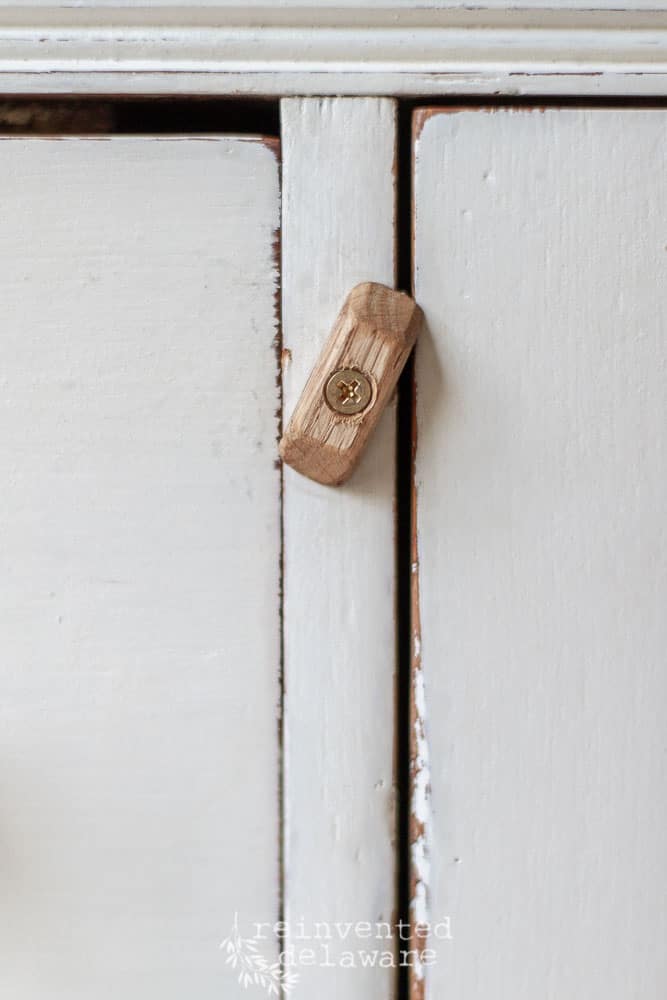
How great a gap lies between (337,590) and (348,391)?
0.08 m

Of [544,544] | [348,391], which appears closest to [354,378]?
[348,391]

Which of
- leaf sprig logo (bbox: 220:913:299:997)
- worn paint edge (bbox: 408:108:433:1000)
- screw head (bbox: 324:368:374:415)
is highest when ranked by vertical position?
screw head (bbox: 324:368:374:415)

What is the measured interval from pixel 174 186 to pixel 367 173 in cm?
8

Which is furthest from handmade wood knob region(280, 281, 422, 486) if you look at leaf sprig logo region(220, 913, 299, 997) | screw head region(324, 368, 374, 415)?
leaf sprig logo region(220, 913, 299, 997)

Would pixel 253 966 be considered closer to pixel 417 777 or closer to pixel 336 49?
pixel 417 777

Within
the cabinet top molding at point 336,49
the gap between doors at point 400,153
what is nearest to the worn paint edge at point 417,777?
the gap between doors at point 400,153

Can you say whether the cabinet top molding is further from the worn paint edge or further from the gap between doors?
the worn paint edge

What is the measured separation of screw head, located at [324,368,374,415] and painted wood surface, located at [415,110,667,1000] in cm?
3

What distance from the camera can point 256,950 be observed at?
322mm

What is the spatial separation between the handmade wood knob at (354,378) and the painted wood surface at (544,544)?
0.05 feet

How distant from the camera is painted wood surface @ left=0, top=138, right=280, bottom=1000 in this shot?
307 mm

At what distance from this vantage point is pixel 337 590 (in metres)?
0.31

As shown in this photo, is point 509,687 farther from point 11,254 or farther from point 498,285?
point 11,254

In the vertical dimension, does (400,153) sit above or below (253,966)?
above
